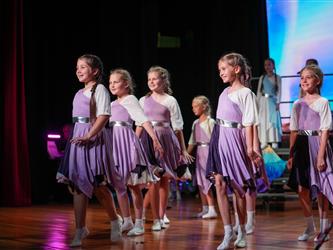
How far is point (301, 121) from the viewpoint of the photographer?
4656 mm

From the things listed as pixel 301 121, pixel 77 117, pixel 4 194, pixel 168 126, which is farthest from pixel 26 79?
pixel 301 121

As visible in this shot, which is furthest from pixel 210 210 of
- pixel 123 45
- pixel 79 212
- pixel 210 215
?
pixel 123 45

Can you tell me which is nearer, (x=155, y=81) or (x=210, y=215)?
(x=155, y=81)

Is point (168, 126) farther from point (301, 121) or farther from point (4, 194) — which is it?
point (4, 194)

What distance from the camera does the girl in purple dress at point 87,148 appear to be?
13.7 feet

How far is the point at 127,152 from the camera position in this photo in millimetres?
4941

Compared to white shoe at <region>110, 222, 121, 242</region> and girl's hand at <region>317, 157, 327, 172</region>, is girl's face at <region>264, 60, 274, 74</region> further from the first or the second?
white shoe at <region>110, 222, 121, 242</region>

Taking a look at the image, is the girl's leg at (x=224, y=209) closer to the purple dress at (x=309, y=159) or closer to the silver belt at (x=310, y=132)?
the purple dress at (x=309, y=159)

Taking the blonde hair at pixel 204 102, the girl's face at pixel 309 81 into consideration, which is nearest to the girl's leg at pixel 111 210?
the girl's face at pixel 309 81

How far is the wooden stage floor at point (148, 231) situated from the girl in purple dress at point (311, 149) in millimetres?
316

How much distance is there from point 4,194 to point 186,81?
375 cm

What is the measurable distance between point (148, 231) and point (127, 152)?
2.13 ft

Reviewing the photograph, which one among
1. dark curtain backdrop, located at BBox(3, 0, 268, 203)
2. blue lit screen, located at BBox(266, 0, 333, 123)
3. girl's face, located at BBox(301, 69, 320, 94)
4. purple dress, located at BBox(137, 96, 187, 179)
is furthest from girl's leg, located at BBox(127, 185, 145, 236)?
blue lit screen, located at BBox(266, 0, 333, 123)

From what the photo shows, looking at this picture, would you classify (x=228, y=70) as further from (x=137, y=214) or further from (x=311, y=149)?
(x=137, y=214)
